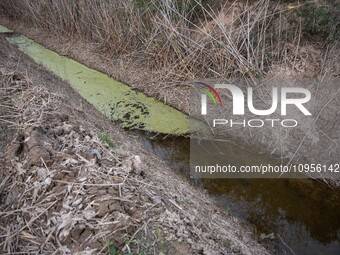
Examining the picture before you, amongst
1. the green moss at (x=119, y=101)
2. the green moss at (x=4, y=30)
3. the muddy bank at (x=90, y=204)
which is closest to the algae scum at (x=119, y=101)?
the green moss at (x=119, y=101)

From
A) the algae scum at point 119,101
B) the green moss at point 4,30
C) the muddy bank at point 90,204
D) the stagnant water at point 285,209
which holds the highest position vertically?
the muddy bank at point 90,204

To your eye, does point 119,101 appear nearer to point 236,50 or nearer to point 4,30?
point 236,50

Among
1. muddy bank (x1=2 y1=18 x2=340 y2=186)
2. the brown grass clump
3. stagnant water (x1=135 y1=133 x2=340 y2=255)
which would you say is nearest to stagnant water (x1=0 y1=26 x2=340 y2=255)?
stagnant water (x1=135 y1=133 x2=340 y2=255)

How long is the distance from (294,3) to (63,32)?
5176 millimetres

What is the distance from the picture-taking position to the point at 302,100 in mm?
3861

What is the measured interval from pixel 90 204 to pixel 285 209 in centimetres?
202

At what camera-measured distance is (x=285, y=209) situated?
3.10m

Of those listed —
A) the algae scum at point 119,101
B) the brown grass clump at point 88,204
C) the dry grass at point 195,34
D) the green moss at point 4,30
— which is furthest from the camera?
the green moss at point 4,30

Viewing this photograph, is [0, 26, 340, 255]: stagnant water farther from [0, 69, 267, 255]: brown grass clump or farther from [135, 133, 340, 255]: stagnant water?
[0, 69, 267, 255]: brown grass clump

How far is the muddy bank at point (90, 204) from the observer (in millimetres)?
1813

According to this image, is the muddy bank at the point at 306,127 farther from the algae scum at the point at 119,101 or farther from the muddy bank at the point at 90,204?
the muddy bank at the point at 90,204

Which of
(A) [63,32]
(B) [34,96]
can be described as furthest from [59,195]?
(A) [63,32]

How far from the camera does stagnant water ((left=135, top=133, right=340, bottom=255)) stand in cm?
279

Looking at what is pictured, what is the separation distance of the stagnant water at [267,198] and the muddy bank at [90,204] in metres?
0.27
